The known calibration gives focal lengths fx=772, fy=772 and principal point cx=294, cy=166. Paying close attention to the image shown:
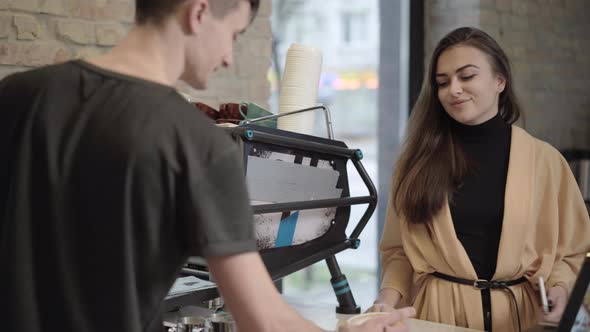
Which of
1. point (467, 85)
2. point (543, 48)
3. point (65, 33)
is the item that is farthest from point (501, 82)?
point (543, 48)

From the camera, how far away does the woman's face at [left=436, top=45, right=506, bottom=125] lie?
2.17 meters

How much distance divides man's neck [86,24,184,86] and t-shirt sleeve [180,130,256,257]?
14 cm

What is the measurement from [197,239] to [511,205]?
1.34 meters

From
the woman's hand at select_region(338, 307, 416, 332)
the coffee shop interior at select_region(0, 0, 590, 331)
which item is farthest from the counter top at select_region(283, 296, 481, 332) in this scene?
the coffee shop interior at select_region(0, 0, 590, 331)

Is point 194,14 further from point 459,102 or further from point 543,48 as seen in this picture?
point 543,48

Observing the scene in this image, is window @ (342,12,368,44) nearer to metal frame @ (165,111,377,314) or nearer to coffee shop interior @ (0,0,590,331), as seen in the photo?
coffee shop interior @ (0,0,590,331)

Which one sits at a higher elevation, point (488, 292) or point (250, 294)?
point (250, 294)

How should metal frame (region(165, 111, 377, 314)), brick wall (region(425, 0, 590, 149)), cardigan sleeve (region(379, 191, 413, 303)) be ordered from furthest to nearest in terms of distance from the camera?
brick wall (region(425, 0, 590, 149)), cardigan sleeve (region(379, 191, 413, 303)), metal frame (region(165, 111, 377, 314))

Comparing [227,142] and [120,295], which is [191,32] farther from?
[120,295]

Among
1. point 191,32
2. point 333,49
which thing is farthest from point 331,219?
point 333,49

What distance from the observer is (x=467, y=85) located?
217 cm

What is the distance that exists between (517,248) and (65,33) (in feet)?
4.67

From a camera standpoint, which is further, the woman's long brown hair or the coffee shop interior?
the coffee shop interior

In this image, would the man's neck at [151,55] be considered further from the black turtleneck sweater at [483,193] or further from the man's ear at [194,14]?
the black turtleneck sweater at [483,193]
